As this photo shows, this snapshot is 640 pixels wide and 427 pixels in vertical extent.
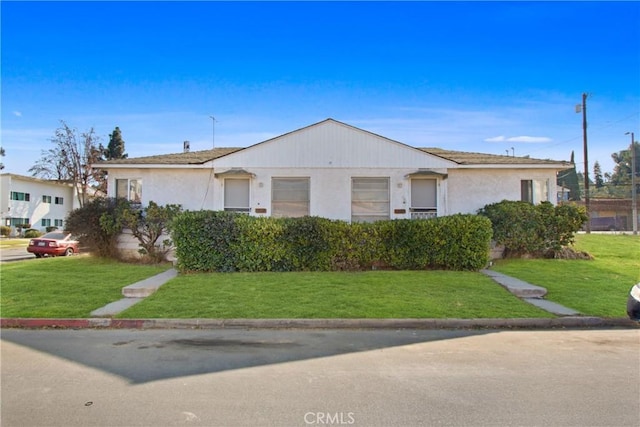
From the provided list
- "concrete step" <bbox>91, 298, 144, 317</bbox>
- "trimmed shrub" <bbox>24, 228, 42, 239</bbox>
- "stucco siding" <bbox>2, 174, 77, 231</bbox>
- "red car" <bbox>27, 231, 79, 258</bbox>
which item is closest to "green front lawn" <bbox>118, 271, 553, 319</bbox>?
"concrete step" <bbox>91, 298, 144, 317</bbox>

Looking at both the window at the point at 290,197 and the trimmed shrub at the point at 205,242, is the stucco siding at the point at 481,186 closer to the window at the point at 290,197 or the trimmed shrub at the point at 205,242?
the window at the point at 290,197

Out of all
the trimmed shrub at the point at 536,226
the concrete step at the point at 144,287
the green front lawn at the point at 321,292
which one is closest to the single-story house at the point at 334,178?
the trimmed shrub at the point at 536,226

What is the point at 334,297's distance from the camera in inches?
363

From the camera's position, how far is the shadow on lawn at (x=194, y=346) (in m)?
5.33

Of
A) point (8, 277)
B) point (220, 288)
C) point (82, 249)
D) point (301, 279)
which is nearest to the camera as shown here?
point (220, 288)

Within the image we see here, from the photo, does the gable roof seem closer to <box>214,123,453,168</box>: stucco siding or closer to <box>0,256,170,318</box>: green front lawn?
<box>214,123,453,168</box>: stucco siding

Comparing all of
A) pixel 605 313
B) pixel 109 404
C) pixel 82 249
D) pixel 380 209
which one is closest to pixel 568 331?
pixel 605 313

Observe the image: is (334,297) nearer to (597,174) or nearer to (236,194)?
(236,194)

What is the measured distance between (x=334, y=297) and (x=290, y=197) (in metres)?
6.57

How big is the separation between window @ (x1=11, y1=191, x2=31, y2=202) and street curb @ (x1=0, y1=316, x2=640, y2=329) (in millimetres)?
40783

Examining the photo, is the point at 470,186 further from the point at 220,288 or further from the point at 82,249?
the point at 82,249

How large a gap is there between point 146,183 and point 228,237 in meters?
5.47

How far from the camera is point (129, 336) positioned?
23.0 feet

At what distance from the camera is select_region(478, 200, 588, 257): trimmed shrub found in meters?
13.9
